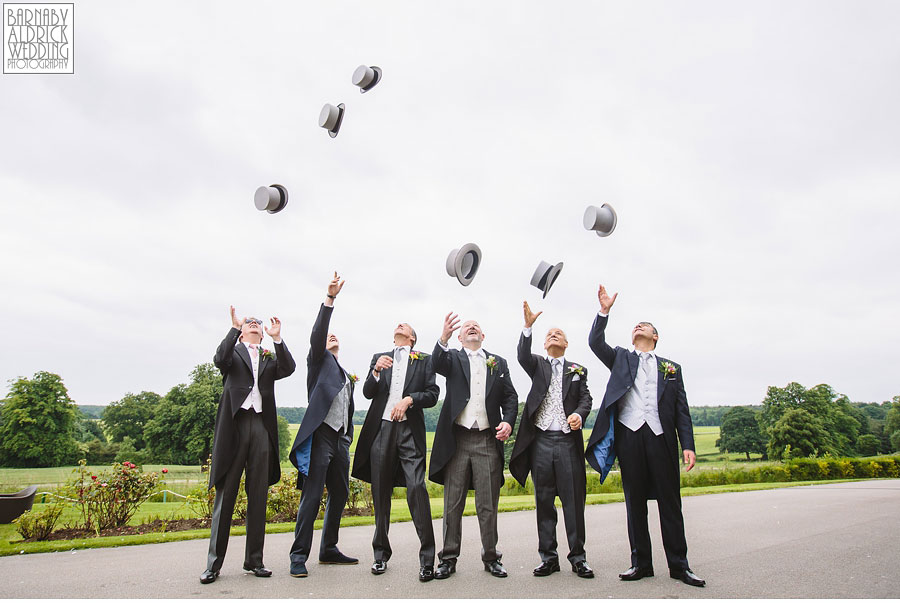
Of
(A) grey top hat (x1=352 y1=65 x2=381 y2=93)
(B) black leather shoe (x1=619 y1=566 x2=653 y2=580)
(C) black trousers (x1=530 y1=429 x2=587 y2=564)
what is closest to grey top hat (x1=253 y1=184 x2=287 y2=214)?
(A) grey top hat (x1=352 y1=65 x2=381 y2=93)

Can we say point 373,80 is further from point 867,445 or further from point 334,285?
point 867,445

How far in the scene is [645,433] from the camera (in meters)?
5.49

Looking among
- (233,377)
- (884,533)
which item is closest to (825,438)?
(884,533)

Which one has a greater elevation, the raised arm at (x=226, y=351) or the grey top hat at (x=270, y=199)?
the grey top hat at (x=270, y=199)

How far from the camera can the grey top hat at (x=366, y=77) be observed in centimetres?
726

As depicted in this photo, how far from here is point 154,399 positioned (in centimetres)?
5197

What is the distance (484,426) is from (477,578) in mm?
1428

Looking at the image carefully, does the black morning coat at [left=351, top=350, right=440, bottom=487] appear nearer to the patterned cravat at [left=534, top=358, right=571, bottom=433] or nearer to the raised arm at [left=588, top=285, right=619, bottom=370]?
the patterned cravat at [left=534, top=358, right=571, bottom=433]

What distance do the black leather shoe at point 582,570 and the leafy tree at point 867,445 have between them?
63385 millimetres

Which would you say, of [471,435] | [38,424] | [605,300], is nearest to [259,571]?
[471,435]

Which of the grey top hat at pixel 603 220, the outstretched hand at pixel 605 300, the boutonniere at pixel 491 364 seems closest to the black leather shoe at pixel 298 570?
the boutonniere at pixel 491 364

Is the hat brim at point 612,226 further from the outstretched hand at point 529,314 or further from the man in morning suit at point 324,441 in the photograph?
the man in morning suit at point 324,441

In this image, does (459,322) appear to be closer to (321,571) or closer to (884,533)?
(321,571)

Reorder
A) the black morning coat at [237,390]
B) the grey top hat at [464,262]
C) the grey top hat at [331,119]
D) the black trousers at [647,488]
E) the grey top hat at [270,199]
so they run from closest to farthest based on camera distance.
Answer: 1. the black trousers at [647,488]
2. the black morning coat at [237,390]
3. the grey top hat at [464,262]
4. the grey top hat at [270,199]
5. the grey top hat at [331,119]
